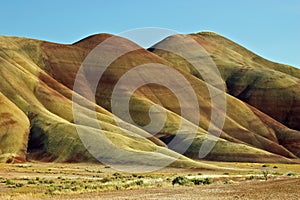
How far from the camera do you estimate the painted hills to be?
361 feet

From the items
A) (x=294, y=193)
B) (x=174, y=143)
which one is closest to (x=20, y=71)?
(x=174, y=143)

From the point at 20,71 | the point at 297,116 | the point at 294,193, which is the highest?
the point at 294,193

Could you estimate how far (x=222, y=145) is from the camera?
12988cm

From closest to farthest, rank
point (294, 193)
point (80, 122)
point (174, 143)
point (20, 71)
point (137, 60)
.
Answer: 1. point (294, 193)
2. point (80, 122)
3. point (174, 143)
4. point (20, 71)
5. point (137, 60)

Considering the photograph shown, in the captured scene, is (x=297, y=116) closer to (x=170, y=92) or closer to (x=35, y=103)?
(x=170, y=92)

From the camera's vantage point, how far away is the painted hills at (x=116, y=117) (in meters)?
110

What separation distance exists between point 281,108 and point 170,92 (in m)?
47.2

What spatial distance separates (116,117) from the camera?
452 ft

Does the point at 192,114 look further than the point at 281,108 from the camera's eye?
No

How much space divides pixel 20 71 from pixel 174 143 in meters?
48.7

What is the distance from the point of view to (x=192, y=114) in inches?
6122

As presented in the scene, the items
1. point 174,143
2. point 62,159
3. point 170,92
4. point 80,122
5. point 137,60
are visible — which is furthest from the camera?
point 137,60

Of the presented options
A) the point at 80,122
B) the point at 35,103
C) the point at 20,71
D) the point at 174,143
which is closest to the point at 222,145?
the point at 174,143

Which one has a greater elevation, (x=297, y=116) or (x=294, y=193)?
(x=294, y=193)
